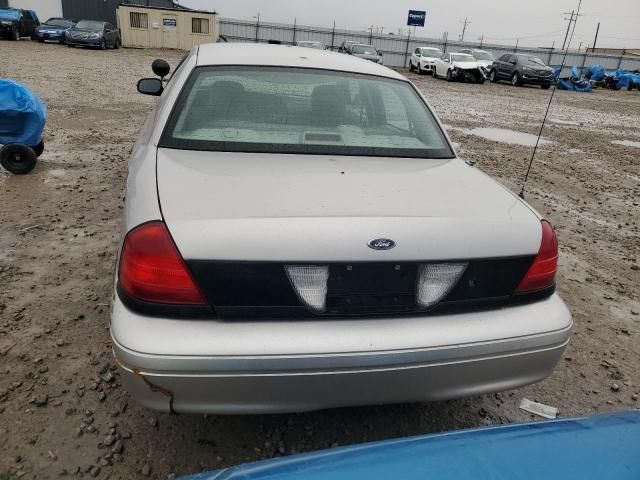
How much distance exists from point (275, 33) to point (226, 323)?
42.3 metres

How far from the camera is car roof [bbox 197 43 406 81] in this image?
9.21 feet

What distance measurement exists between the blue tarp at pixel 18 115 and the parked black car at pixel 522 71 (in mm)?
24891

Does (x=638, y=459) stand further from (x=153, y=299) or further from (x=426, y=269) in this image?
(x=153, y=299)

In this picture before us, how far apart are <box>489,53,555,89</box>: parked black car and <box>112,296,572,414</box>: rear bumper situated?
1046 inches

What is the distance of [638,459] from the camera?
113 cm

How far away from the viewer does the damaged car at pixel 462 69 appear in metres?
24.2

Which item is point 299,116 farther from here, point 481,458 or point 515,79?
point 515,79

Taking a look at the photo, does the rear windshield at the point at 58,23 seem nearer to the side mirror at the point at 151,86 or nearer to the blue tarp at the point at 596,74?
the side mirror at the point at 151,86

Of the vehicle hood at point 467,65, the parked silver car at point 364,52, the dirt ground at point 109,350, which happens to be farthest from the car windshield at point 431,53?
the dirt ground at point 109,350

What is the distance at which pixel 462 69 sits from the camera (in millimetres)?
24125

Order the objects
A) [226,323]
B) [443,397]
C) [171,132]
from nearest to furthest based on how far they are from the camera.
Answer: [226,323] → [443,397] → [171,132]

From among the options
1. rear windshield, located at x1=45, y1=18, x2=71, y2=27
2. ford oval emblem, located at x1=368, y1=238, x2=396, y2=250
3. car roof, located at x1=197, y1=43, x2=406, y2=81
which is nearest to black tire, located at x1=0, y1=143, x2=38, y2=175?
car roof, located at x1=197, y1=43, x2=406, y2=81

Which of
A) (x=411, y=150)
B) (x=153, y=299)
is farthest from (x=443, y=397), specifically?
(x=411, y=150)

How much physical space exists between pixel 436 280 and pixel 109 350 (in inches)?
68.8
